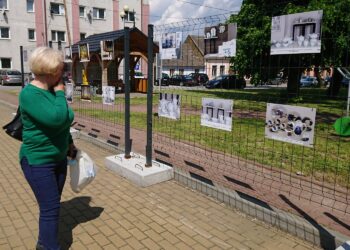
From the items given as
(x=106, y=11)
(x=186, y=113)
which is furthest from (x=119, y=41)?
(x=106, y=11)

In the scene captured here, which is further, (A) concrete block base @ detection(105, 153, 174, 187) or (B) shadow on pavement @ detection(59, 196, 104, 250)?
(A) concrete block base @ detection(105, 153, 174, 187)

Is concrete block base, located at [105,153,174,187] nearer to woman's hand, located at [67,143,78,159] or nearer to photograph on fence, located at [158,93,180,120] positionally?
photograph on fence, located at [158,93,180,120]

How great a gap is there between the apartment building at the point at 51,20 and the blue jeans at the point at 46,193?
32.4 m

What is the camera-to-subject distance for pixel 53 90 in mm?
2676

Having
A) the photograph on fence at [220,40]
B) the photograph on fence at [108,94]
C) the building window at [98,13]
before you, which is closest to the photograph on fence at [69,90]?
the photograph on fence at [108,94]

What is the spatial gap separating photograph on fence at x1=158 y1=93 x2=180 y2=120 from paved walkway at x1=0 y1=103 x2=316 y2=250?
42.7 inches

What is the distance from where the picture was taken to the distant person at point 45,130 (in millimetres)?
2512

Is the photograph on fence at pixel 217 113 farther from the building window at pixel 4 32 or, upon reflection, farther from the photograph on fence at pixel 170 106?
Answer: the building window at pixel 4 32

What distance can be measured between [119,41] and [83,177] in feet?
63.3

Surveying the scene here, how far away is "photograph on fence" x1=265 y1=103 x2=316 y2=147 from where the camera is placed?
375 centimetres

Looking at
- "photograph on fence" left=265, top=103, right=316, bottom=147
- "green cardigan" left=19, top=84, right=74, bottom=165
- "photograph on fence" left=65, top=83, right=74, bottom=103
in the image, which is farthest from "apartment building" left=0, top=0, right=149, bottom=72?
"green cardigan" left=19, top=84, right=74, bottom=165

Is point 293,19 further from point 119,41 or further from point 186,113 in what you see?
point 119,41

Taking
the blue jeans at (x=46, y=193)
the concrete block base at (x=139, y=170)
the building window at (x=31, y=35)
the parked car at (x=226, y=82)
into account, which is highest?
the building window at (x=31, y=35)

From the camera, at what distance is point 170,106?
5.41 meters
